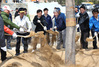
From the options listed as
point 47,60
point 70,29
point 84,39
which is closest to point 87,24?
point 84,39

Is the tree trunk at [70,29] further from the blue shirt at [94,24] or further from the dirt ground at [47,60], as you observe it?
the blue shirt at [94,24]

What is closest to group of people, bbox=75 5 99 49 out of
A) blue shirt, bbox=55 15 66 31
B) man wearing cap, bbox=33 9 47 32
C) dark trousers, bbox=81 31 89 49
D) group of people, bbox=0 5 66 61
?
dark trousers, bbox=81 31 89 49

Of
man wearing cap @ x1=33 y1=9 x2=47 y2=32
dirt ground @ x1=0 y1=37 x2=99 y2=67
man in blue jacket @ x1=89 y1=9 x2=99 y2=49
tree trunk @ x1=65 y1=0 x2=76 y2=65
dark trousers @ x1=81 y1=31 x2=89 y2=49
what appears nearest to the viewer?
tree trunk @ x1=65 y1=0 x2=76 y2=65

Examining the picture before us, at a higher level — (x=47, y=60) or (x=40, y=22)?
(x=40, y=22)

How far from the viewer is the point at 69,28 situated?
15.1ft

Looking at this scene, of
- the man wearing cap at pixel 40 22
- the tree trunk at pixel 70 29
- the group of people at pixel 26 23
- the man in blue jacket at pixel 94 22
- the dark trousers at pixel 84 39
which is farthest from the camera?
the dark trousers at pixel 84 39

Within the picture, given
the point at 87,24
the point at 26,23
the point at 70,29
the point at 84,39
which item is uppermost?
the point at 70,29

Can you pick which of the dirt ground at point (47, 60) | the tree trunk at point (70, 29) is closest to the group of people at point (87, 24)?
the dirt ground at point (47, 60)

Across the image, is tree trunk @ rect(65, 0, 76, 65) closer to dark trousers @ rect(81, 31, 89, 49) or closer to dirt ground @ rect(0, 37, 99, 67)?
dirt ground @ rect(0, 37, 99, 67)

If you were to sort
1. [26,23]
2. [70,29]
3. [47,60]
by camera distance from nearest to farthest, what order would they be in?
[70,29]
[47,60]
[26,23]

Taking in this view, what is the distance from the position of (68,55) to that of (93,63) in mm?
1100

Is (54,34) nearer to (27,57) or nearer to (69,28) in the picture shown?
(27,57)

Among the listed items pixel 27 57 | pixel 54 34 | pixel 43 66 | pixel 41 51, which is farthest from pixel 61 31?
pixel 43 66

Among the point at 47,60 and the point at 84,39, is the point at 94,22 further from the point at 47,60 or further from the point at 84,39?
the point at 47,60
